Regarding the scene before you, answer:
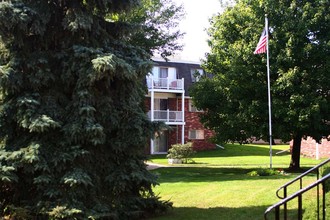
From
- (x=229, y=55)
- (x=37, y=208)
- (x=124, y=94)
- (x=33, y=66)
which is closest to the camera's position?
(x=37, y=208)

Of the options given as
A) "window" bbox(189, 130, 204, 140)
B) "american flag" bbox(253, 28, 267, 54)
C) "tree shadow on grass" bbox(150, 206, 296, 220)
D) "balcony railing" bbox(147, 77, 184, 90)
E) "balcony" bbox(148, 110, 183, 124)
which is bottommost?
"tree shadow on grass" bbox(150, 206, 296, 220)

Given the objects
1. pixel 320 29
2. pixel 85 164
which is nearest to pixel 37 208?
pixel 85 164

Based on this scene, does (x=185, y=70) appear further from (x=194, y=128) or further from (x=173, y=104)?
(x=194, y=128)

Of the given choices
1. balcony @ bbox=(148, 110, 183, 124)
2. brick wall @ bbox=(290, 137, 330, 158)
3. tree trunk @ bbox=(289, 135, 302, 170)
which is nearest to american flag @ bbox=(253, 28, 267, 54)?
tree trunk @ bbox=(289, 135, 302, 170)

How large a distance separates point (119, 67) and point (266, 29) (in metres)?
10.6

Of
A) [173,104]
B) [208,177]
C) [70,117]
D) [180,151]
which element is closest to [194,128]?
[173,104]

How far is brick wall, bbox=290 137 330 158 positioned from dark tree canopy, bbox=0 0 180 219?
2187cm

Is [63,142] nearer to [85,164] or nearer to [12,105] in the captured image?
Result: [85,164]

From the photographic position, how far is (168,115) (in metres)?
36.5

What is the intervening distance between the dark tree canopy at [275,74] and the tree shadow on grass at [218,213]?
27.4ft

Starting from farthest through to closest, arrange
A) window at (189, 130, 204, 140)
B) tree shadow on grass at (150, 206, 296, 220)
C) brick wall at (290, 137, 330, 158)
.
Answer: window at (189, 130, 204, 140)
brick wall at (290, 137, 330, 158)
tree shadow on grass at (150, 206, 296, 220)

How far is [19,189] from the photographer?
874 cm

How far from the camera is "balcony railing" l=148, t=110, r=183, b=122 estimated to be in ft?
119

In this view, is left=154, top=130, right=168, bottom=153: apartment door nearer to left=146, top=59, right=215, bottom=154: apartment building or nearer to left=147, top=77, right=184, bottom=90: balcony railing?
left=146, top=59, right=215, bottom=154: apartment building
